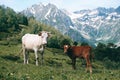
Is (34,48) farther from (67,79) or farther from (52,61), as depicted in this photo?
(52,61)

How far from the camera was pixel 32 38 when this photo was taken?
127 feet

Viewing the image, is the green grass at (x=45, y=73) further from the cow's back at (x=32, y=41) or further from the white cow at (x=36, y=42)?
the cow's back at (x=32, y=41)

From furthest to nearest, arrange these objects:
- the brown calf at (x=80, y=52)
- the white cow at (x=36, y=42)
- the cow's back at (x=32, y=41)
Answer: the cow's back at (x=32, y=41)
the white cow at (x=36, y=42)
the brown calf at (x=80, y=52)

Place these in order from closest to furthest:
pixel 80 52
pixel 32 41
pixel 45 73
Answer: pixel 45 73 → pixel 80 52 → pixel 32 41

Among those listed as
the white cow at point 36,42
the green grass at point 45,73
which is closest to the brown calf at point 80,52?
the green grass at point 45,73

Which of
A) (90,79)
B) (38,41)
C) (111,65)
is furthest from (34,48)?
(111,65)

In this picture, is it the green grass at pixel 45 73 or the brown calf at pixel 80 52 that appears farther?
the brown calf at pixel 80 52

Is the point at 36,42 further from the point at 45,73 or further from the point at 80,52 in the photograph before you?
the point at 45,73

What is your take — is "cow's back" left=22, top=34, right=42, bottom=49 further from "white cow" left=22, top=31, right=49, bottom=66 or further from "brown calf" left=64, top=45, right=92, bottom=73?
"brown calf" left=64, top=45, right=92, bottom=73

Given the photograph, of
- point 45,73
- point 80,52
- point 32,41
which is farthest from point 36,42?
point 45,73

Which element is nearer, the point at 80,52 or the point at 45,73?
the point at 45,73

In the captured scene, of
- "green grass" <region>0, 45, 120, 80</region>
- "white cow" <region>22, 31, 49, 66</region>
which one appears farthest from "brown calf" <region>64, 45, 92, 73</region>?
"white cow" <region>22, 31, 49, 66</region>

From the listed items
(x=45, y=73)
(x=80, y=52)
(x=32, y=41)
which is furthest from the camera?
(x=32, y=41)

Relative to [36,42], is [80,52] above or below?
below
